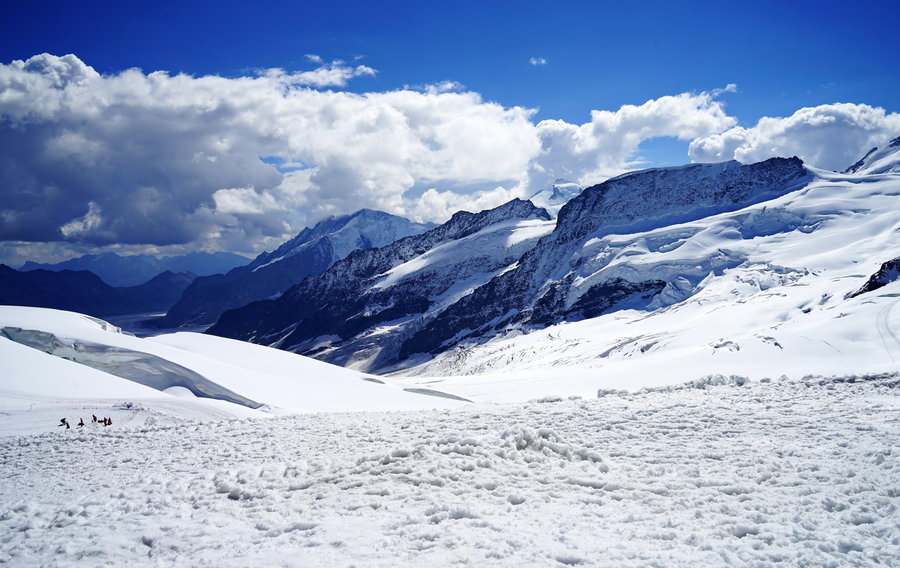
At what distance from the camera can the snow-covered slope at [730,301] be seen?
1442 inches

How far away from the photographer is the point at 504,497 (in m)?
9.83

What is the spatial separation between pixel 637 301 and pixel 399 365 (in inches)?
3336

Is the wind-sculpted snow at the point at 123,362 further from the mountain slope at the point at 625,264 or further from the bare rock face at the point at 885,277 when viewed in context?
the mountain slope at the point at 625,264

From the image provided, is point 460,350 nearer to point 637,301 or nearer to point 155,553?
point 637,301

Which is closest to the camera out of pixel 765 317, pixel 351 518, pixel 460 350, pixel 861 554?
pixel 861 554

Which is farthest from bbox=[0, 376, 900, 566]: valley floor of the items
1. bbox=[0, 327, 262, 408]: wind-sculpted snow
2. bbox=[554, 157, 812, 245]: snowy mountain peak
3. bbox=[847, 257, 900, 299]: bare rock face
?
bbox=[554, 157, 812, 245]: snowy mountain peak

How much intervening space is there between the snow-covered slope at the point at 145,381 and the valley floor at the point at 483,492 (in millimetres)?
4107

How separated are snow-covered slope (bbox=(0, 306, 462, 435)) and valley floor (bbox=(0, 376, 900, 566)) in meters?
4.11

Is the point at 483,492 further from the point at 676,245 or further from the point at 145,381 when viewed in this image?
the point at 676,245

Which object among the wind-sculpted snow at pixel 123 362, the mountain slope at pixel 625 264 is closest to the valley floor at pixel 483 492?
the wind-sculpted snow at pixel 123 362

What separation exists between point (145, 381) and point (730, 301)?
108m

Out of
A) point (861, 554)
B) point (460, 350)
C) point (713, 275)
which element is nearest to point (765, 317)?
point (713, 275)

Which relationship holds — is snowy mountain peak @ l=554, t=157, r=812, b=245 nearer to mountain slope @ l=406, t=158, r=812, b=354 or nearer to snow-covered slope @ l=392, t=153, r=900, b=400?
mountain slope @ l=406, t=158, r=812, b=354

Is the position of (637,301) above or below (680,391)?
above
